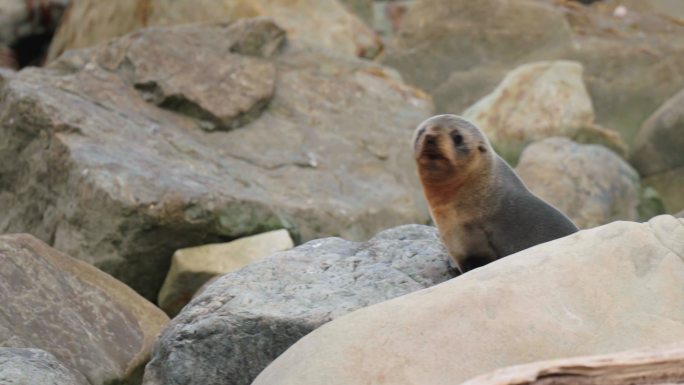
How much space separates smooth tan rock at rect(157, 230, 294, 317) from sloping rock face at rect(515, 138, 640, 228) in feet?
11.6

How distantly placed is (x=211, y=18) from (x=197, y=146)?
14.2ft

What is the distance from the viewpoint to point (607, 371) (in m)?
4.30

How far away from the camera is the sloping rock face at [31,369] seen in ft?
17.8

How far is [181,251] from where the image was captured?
355 inches

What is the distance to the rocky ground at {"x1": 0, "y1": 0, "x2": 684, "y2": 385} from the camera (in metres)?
4.98

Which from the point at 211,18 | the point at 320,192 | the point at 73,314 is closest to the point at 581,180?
the point at 320,192

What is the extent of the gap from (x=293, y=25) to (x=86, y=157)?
6.44 metres

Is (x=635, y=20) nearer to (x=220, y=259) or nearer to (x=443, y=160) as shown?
(x=220, y=259)

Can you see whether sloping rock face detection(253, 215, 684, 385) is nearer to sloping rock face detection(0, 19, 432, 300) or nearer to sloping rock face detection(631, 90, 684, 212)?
sloping rock face detection(0, 19, 432, 300)

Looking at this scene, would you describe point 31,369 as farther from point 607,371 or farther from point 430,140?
point 607,371

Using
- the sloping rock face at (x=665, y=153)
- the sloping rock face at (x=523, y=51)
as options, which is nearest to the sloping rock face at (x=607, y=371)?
the sloping rock face at (x=665, y=153)

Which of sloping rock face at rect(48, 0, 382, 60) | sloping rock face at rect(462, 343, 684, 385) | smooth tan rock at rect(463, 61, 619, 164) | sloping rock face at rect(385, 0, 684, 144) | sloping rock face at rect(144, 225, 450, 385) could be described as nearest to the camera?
sloping rock face at rect(462, 343, 684, 385)

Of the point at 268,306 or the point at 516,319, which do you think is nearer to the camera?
the point at 516,319

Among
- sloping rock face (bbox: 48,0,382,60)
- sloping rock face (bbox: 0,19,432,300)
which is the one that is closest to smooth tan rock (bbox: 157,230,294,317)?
sloping rock face (bbox: 0,19,432,300)
